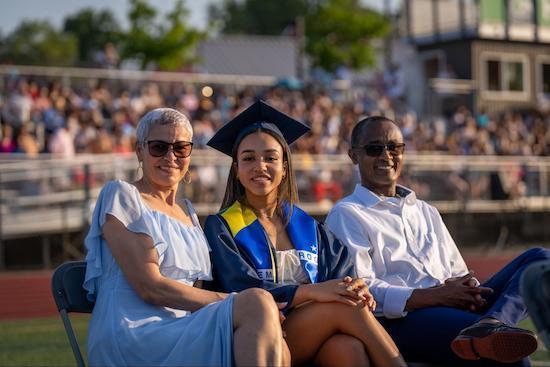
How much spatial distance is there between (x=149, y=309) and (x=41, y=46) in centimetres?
8035

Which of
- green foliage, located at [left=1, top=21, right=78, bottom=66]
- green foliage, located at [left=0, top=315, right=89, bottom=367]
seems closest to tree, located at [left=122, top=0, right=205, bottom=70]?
green foliage, located at [left=0, top=315, right=89, bottom=367]

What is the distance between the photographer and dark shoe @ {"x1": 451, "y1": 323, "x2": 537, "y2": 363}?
15.1 ft

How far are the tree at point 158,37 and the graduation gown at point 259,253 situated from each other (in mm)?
31305

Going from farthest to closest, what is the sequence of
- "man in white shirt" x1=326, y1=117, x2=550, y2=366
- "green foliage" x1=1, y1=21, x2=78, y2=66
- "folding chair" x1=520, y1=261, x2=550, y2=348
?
"green foliage" x1=1, y1=21, x2=78, y2=66 → "man in white shirt" x1=326, y1=117, x2=550, y2=366 → "folding chair" x1=520, y1=261, x2=550, y2=348

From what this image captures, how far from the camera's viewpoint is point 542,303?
360 cm

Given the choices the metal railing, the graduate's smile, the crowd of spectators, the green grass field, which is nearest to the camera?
the graduate's smile

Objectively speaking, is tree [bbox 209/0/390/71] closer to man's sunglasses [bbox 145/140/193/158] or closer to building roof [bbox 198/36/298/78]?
building roof [bbox 198/36/298/78]

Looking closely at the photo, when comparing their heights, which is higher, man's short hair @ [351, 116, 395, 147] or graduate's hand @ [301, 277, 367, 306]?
man's short hair @ [351, 116, 395, 147]

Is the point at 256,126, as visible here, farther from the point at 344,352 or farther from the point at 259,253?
the point at 344,352

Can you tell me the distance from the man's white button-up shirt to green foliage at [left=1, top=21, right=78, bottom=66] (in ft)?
242

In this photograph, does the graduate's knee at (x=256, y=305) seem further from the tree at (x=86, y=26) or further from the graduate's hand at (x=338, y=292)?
the tree at (x=86, y=26)

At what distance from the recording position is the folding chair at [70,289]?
4852 mm

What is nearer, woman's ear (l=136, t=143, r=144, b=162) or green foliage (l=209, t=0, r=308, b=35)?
woman's ear (l=136, t=143, r=144, b=162)

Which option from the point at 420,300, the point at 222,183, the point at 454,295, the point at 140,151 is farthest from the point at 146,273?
the point at 222,183
